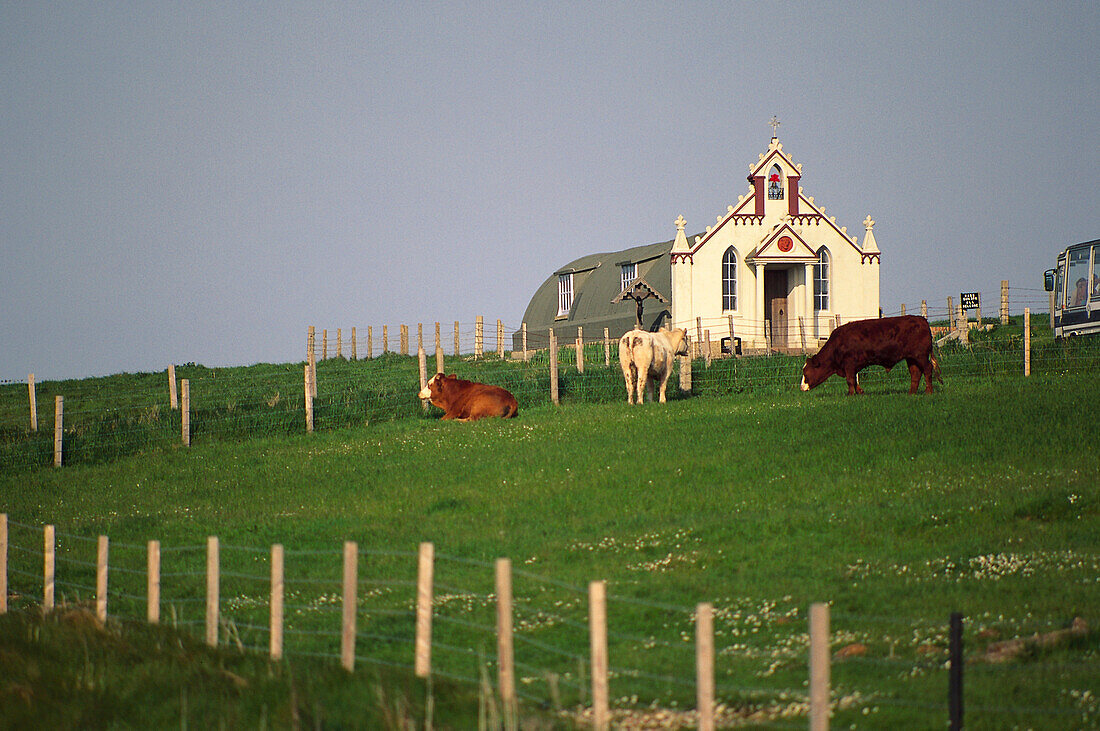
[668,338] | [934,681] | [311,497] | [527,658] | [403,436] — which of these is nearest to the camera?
[934,681]

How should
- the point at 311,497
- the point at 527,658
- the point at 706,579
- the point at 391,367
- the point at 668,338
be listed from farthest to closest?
the point at 391,367 → the point at 668,338 → the point at 311,497 → the point at 706,579 → the point at 527,658

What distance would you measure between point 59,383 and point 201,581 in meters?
34.5

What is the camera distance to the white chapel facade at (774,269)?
142 feet

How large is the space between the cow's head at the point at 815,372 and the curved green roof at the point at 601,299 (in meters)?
17.0

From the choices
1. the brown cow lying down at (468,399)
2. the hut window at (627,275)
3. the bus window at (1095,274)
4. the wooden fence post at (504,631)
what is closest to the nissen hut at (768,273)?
the hut window at (627,275)

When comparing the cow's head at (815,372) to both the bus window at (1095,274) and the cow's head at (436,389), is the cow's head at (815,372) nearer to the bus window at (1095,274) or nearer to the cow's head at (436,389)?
the cow's head at (436,389)

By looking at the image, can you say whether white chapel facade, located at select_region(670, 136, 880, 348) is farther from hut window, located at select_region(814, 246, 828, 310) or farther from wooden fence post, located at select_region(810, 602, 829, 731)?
wooden fence post, located at select_region(810, 602, 829, 731)

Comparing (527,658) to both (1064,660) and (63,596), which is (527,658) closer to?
(1064,660)

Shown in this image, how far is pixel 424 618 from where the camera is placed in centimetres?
785

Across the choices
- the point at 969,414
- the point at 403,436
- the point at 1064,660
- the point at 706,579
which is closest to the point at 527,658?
the point at 706,579

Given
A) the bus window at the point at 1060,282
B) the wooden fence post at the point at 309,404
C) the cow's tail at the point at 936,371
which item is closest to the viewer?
the cow's tail at the point at 936,371

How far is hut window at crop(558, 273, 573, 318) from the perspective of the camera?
181ft

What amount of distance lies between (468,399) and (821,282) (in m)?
23.0

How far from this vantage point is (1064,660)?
7.77 meters
